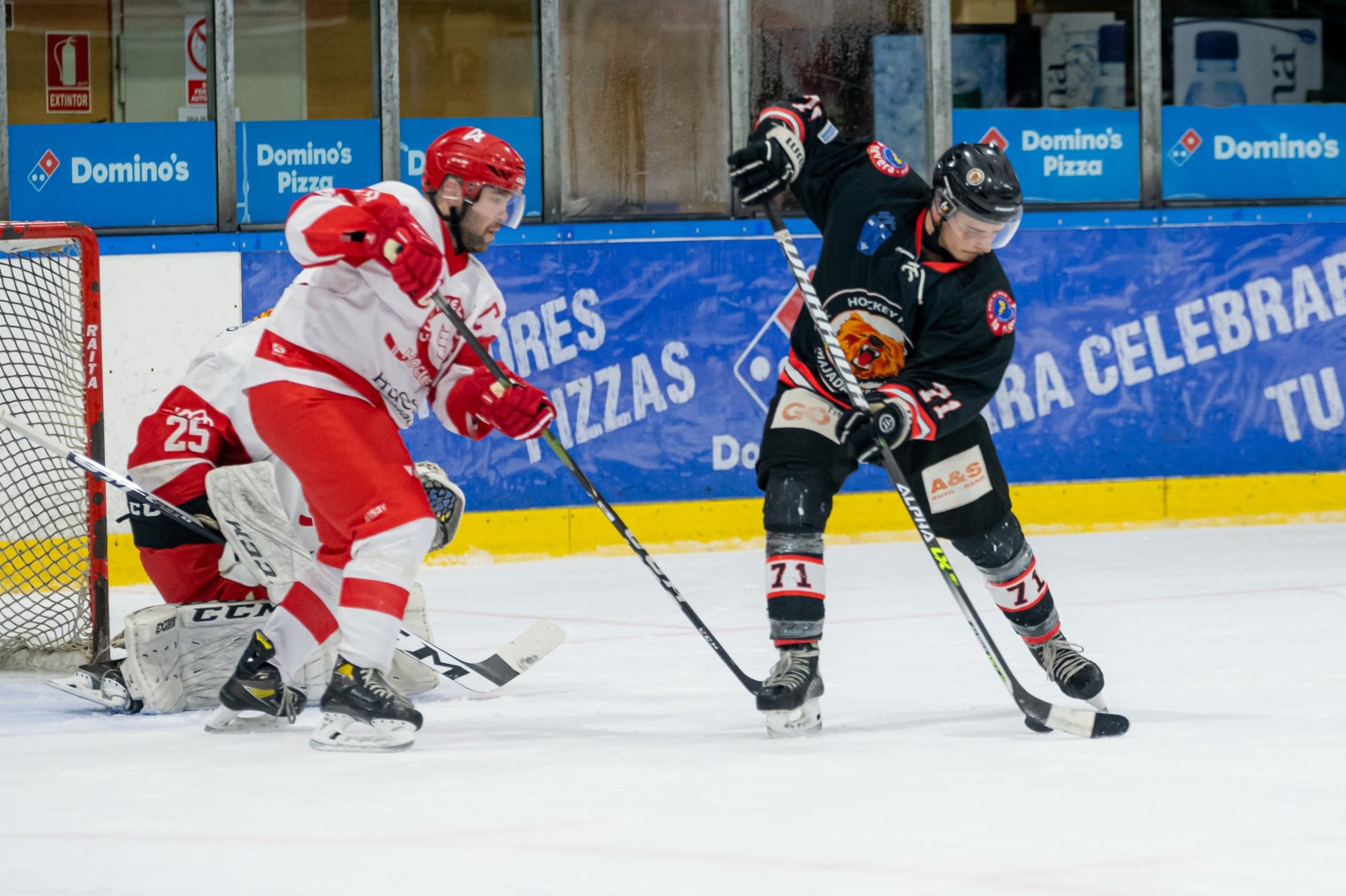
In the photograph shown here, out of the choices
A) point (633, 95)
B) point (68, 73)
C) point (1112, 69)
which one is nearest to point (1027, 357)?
point (1112, 69)

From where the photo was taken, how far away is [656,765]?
9.14ft

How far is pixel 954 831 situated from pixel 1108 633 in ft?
6.54

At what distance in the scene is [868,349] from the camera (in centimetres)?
319

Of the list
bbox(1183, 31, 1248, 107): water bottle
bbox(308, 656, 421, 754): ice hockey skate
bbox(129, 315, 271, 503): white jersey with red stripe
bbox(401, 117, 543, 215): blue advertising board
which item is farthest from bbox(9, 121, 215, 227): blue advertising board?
bbox(1183, 31, 1248, 107): water bottle

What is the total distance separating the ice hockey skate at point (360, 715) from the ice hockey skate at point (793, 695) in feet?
1.94

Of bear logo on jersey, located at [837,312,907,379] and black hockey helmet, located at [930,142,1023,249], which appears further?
bear logo on jersey, located at [837,312,907,379]

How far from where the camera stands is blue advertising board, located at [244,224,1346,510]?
584cm

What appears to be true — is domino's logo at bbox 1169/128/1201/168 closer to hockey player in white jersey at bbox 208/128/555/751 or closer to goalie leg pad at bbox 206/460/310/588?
hockey player in white jersey at bbox 208/128/555/751

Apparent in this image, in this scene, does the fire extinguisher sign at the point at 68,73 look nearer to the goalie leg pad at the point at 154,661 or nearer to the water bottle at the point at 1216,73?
the goalie leg pad at the point at 154,661

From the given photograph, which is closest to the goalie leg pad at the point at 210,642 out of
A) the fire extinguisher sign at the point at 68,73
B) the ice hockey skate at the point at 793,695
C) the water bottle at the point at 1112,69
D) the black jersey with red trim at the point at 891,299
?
the ice hockey skate at the point at 793,695

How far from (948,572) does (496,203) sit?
1.01 metres

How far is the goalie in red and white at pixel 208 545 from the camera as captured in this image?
338 cm

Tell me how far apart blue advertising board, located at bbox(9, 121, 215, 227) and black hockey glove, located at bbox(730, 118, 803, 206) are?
3.06 metres

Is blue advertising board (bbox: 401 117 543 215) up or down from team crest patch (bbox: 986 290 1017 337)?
up
